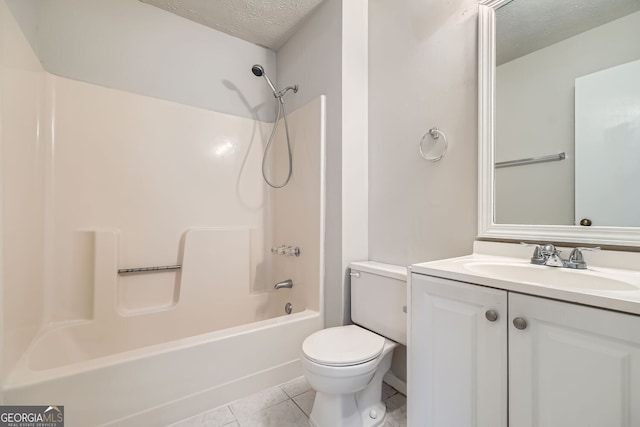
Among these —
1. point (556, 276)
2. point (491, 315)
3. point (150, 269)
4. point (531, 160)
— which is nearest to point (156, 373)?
point (150, 269)

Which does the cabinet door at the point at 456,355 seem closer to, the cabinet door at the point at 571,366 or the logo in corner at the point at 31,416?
the cabinet door at the point at 571,366

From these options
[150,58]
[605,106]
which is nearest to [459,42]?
[605,106]

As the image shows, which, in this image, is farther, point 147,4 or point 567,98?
→ point 147,4

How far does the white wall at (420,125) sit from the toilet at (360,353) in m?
0.25

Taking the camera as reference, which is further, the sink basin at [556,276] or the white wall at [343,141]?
the white wall at [343,141]

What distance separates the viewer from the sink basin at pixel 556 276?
2.43 ft

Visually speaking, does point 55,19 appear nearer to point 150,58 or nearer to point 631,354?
point 150,58

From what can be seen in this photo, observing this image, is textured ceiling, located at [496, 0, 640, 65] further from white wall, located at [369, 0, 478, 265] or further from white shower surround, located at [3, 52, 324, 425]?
white shower surround, located at [3, 52, 324, 425]

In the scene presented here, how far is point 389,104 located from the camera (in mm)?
1624

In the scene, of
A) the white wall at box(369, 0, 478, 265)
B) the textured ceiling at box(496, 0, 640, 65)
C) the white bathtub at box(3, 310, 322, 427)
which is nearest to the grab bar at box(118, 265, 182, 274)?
the white bathtub at box(3, 310, 322, 427)

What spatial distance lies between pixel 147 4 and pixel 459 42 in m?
2.06

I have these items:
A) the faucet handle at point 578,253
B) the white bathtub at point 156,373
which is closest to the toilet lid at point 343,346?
the white bathtub at point 156,373

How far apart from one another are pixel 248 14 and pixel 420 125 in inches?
58.8

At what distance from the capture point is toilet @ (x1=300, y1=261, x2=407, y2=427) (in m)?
1.07
